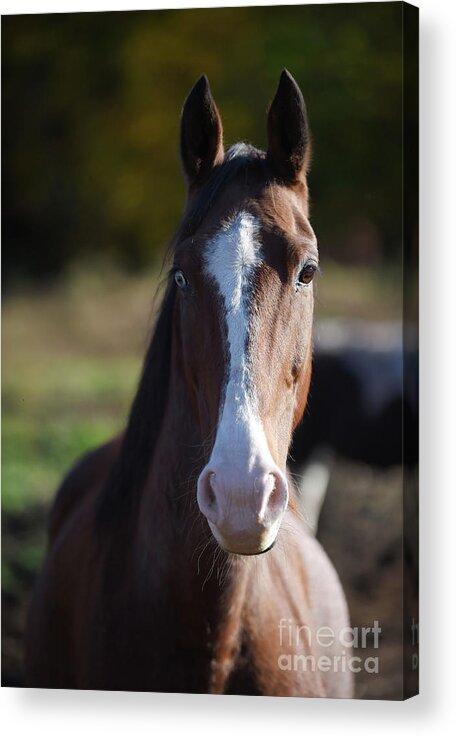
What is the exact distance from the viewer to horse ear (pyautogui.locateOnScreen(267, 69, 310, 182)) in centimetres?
204

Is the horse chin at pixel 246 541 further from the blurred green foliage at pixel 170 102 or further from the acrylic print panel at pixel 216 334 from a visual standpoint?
the blurred green foliage at pixel 170 102

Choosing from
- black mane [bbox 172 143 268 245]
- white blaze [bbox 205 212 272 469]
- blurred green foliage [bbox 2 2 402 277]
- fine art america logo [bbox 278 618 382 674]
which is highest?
blurred green foliage [bbox 2 2 402 277]

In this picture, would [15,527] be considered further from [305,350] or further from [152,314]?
[305,350]

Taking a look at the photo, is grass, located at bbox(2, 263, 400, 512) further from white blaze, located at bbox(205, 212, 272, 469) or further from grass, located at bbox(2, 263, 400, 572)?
white blaze, located at bbox(205, 212, 272, 469)

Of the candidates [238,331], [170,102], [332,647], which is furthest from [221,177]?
[332,647]

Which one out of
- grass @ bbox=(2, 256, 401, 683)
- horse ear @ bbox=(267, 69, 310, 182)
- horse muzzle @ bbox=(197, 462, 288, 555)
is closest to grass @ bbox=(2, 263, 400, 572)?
grass @ bbox=(2, 256, 401, 683)

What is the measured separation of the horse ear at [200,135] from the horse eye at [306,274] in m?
0.34

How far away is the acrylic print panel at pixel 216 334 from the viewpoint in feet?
6.23

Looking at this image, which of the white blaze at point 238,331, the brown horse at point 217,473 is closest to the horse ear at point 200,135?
the brown horse at point 217,473

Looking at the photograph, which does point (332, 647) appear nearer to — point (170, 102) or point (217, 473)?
point (217, 473)

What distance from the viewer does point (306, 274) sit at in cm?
195

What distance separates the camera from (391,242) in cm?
255

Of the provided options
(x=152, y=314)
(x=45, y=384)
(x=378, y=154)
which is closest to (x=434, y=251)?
(x=378, y=154)

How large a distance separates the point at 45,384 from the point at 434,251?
1.80 metres
